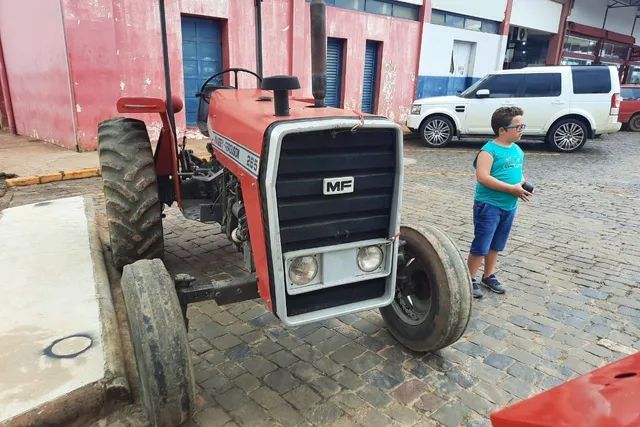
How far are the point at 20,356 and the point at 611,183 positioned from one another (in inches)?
374

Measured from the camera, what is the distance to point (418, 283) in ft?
10.4

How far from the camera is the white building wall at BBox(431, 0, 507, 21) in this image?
15.7 m

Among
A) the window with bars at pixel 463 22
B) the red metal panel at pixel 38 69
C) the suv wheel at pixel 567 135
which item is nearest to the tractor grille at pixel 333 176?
the red metal panel at pixel 38 69

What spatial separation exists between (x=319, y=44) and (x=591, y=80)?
11493mm

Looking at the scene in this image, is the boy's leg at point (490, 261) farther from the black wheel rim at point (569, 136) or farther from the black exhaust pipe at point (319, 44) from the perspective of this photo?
the black wheel rim at point (569, 136)

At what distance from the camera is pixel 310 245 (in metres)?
2.46

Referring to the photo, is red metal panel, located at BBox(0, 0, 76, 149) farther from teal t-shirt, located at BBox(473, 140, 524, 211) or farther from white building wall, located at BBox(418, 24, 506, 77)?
white building wall, located at BBox(418, 24, 506, 77)

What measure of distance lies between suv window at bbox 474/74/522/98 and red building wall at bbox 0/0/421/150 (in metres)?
4.75

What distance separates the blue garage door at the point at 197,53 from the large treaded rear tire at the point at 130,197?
728cm

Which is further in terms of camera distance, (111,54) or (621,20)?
(621,20)

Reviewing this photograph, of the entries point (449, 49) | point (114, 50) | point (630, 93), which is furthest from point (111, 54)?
point (630, 93)

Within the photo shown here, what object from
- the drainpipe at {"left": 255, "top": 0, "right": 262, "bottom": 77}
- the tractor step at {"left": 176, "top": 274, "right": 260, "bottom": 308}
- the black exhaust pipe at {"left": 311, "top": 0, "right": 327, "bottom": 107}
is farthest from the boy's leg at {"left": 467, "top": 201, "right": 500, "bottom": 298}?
the drainpipe at {"left": 255, "top": 0, "right": 262, "bottom": 77}

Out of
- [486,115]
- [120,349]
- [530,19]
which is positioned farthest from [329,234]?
[530,19]

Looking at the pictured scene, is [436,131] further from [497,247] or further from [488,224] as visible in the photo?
[488,224]
